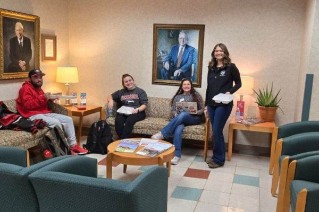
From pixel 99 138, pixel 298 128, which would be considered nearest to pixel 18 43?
pixel 99 138

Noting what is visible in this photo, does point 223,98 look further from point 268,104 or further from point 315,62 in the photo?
point 315,62

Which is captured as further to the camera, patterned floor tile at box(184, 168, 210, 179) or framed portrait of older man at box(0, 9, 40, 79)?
framed portrait of older man at box(0, 9, 40, 79)

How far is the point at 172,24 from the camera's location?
16.3 ft

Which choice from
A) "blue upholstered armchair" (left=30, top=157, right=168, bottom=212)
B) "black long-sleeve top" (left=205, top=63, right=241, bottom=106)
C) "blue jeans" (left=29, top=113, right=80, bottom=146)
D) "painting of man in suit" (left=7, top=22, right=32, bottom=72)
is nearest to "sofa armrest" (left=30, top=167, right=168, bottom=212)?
"blue upholstered armchair" (left=30, top=157, right=168, bottom=212)

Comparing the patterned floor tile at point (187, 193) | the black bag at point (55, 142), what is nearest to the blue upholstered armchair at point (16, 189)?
the patterned floor tile at point (187, 193)

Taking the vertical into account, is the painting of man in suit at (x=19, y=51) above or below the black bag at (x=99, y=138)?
above

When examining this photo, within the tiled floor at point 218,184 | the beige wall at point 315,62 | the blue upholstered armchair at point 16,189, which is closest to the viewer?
the blue upholstered armchair at point 16,189

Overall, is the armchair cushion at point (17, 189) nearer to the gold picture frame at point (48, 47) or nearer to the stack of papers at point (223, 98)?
the stack of papers at point (223, 98)

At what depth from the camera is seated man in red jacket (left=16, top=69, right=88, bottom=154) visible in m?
4.24

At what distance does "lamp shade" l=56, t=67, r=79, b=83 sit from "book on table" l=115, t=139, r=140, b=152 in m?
1.98

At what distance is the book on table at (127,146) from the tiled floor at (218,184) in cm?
40

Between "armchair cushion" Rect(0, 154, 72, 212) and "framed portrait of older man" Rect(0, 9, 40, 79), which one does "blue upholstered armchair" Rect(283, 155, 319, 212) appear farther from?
"framed portrait of older man" Rect(0, 9, 40, 79)

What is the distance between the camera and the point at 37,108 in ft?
14.3

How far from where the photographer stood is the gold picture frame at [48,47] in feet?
16.4
